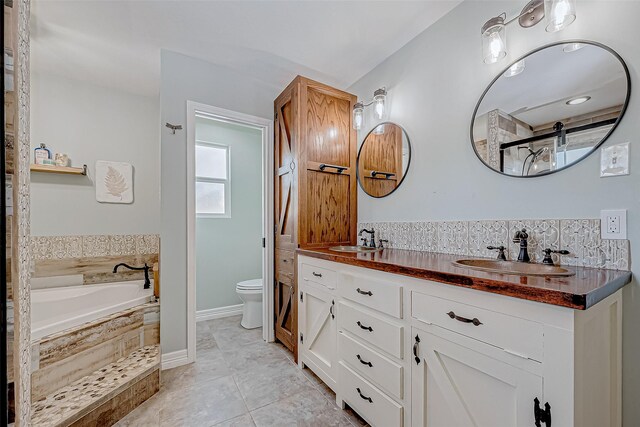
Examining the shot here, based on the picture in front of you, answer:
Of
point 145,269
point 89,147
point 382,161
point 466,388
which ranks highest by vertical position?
point 89,147

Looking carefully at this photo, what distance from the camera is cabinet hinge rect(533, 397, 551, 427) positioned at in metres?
0.80

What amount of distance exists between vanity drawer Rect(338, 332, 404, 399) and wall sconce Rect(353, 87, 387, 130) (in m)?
1.74

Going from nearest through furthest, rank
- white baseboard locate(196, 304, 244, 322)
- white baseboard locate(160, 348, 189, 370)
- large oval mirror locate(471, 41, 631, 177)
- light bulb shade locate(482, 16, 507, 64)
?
large oval mirror locate(471, 41, 631, 177) < light bulb shade locate(482, 16, 507, 64) < white baseboard locate(160, 348, 189, 370) < white baseboard locate(196, 304, 244, 322)

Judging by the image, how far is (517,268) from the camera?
4.32ft

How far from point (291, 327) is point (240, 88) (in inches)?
88.9

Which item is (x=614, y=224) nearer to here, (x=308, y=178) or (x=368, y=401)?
(x=368, y=401)

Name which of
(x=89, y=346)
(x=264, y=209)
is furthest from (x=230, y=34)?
(x=89, y=346)

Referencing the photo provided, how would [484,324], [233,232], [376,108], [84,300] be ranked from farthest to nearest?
[233,232]
[84,300]
[376,108]
[484,324]

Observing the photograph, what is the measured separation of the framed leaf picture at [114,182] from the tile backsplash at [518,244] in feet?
9.12

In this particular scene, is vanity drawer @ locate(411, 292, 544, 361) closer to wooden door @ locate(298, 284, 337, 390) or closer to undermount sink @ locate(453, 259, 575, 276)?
undermount sink @ locate(453, 259, 575, 276)

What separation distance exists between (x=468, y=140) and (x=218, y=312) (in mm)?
3211

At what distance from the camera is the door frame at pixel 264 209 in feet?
7.36

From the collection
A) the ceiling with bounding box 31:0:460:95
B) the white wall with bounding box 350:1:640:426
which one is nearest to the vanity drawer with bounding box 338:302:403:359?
the white wall with bounding box 350:1:640:426

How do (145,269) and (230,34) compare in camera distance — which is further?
(145,269)
